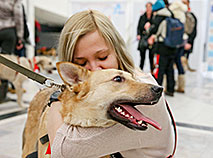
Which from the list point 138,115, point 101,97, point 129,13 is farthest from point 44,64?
point 129,13

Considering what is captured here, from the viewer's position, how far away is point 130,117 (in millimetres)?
837

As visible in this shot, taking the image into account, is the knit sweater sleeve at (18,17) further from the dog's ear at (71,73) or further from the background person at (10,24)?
the dog's ear at (71,73)

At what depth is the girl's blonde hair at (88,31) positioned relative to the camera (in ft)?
3.84

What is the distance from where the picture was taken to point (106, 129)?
917 millimetres

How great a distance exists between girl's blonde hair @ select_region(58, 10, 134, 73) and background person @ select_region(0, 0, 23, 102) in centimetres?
264

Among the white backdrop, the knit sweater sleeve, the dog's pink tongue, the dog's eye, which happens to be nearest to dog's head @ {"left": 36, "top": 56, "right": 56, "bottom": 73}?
the knit sweater sleeve

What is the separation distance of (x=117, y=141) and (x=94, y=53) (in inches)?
18.9

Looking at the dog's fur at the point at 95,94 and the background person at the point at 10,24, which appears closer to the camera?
the dog's fur at the point at 95,94

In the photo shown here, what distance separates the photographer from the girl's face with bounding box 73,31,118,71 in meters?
1.16

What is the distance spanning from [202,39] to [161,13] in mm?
7430

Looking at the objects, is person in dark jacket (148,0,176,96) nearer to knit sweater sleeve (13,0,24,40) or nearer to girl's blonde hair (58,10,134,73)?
knit sweater sleeve (13,0,24,40)

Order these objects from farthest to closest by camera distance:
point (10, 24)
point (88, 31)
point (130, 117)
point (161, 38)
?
point (161, 38) < point (10, 24) < point (88, 31) < point (130, 117)

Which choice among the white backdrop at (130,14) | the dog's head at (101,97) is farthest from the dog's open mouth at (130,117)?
the white backdrop at (130,14)

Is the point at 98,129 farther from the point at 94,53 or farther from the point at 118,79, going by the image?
the point at 94,53
